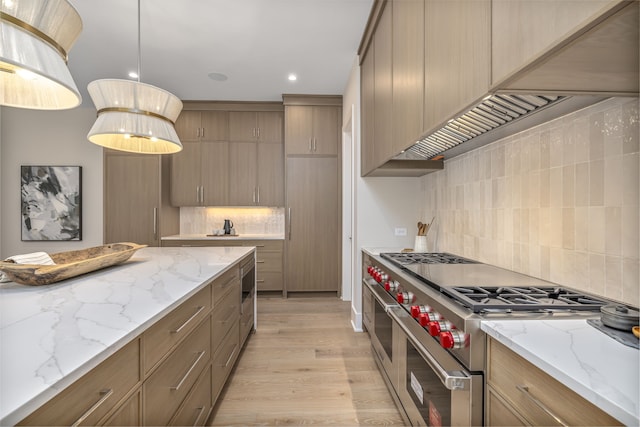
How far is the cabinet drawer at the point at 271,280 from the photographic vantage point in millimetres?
4270

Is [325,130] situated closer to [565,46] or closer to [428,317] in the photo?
[428,317]

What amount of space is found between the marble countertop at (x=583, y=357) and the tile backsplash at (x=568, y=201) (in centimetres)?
40

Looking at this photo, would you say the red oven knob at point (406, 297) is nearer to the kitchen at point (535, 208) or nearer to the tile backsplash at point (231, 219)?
the kitchen at point (535, 208)

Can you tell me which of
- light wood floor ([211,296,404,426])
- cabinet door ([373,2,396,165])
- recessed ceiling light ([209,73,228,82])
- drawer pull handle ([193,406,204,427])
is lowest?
light wood floor ([211,296,404,426])

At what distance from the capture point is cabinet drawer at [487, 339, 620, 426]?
0.60 m

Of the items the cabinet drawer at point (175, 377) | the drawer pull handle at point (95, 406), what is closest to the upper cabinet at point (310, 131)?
the cabinet drawer at point (175, 377)

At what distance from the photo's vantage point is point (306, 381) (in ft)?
6.94

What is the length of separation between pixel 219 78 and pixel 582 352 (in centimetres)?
401

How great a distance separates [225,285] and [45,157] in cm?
442

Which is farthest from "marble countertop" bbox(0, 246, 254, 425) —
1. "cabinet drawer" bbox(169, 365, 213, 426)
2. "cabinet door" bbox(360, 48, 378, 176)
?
"cabinet door" bbox(360, 48, 378, 176)

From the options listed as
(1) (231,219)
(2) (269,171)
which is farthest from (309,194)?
(1) (231,219)

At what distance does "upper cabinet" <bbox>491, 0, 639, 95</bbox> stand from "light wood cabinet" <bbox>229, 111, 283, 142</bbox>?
380 cm

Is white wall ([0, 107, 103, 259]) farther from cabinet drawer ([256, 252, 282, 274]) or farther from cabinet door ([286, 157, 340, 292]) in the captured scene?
cabinet door ([286, 157, 340, 292])

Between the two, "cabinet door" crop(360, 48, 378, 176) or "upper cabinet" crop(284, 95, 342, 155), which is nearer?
"cabinet door" crop(360, 48, 378, 176)
